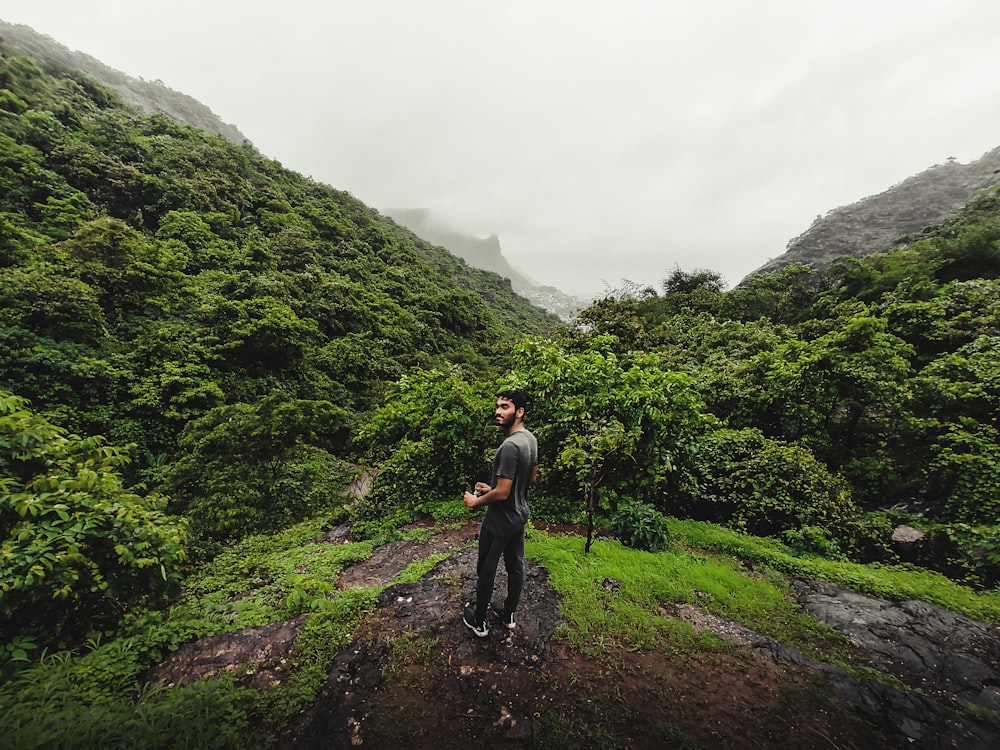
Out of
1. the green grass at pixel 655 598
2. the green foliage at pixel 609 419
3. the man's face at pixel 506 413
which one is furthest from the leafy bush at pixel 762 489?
the man's face at pixel 506 413

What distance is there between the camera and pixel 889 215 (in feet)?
157

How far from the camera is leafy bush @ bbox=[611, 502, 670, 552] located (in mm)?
6125

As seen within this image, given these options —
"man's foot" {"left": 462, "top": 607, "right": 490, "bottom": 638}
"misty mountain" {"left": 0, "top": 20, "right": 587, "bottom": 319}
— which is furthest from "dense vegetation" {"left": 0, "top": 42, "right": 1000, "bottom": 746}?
"misty mountain" {"left": 0, "top": 20, "right": 587, "bottom": 319}

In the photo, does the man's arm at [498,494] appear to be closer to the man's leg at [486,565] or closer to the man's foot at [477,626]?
the man's leg at [486,565]

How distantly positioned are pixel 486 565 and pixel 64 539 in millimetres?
3727

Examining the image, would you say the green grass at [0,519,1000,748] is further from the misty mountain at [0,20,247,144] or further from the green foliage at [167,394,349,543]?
the misty mountain at [0,20,247,144]

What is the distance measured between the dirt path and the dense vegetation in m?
0.49

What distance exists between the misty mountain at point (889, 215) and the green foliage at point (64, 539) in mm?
54130

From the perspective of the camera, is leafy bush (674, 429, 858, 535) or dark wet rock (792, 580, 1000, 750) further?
leafy bush (674, 429, 858, 535)

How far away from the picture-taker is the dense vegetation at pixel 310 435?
11.6 ft

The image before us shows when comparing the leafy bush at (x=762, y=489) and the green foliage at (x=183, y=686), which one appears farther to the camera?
the leafy bush at (x=762, y=489)

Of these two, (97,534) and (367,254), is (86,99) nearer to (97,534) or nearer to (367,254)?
(367,254)

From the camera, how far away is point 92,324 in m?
11.0

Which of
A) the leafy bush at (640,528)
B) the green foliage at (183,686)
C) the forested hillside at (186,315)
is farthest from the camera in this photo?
the forested hillside at (186,315)
